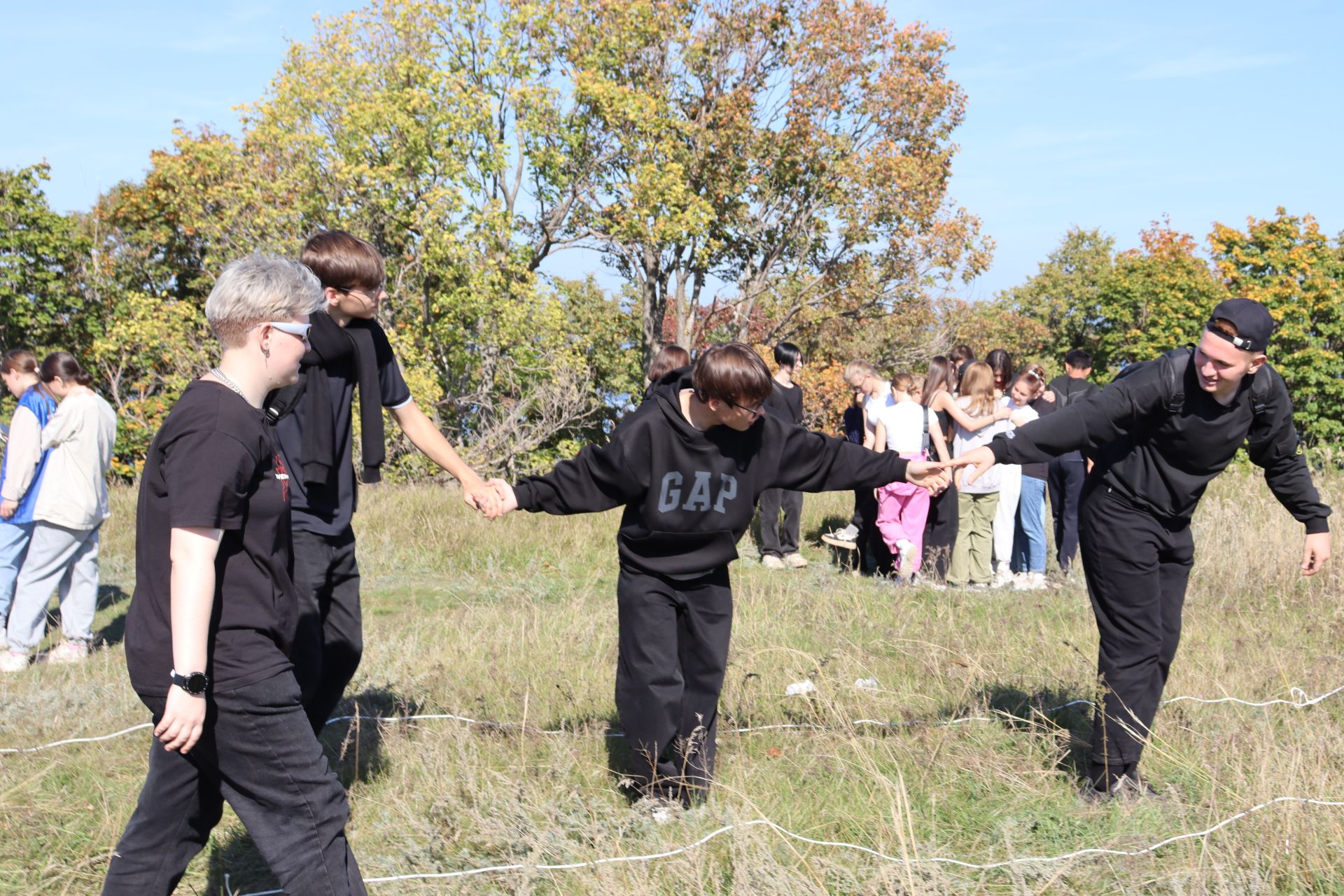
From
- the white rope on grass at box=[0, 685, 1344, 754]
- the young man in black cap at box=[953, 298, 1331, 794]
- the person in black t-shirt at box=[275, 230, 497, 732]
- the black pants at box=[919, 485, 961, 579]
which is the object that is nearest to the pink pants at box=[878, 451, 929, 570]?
the black pants at box=[919, 485, 961, 579]

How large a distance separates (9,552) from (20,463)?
0.69 m

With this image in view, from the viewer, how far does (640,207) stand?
2561 cm

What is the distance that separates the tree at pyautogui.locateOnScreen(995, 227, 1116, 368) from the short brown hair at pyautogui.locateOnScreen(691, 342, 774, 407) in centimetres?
3781

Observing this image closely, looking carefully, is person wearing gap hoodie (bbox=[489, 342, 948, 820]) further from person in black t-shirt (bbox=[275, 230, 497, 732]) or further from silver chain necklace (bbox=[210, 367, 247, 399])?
silver chain necklace (bbox=[210, 367, 247, 399])

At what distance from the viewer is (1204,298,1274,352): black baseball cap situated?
3850mm

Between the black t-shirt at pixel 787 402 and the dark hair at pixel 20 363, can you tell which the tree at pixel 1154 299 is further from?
the dark hair at pixel 20 363

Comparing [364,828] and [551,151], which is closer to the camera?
[364,828]

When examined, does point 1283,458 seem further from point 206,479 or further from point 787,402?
point 787,402

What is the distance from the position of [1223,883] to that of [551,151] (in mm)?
24200

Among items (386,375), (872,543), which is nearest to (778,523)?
(872,543)

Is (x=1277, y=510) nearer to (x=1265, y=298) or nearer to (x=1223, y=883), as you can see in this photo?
(x=1223, y=883)

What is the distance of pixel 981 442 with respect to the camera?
8859 millimetres

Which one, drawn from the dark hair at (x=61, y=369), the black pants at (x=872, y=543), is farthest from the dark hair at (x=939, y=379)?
the dark hair at (x=61, y=369)

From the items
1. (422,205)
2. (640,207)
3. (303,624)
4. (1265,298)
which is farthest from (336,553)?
(1265,298)
